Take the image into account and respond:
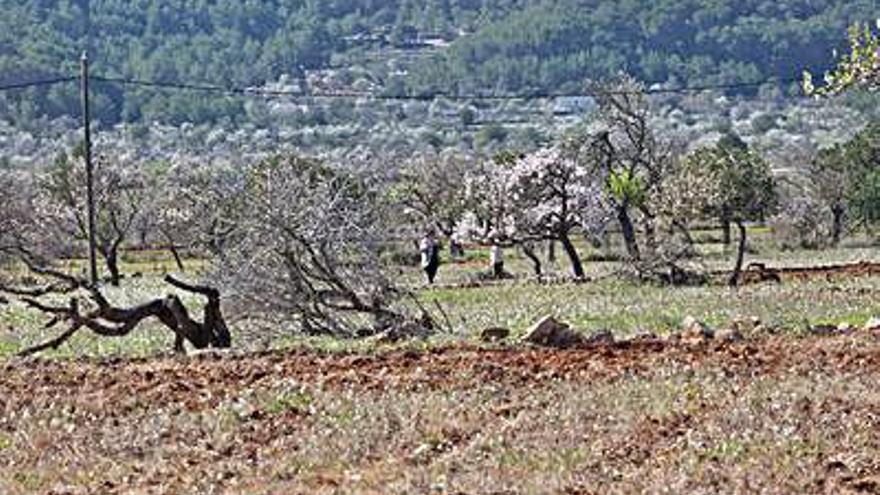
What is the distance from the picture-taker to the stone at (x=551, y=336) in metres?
17.9

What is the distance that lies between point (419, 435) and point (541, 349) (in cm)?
515

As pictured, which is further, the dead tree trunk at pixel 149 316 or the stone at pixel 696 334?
the dead tree trunk at pixel 149 316

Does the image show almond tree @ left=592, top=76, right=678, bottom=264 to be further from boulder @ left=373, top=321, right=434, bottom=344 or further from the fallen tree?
the fallen tree

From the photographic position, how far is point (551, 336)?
1800cm

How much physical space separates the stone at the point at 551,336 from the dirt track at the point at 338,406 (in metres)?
0.78

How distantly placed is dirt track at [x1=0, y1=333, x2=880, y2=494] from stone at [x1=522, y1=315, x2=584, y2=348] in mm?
782

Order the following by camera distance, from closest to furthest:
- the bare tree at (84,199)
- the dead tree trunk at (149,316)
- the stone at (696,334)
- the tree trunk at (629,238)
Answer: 1. the stone at (696,334)
2. the dead tree trunk at (149,316)
3. the tree trunk at (629,238)
4. the bare tree at (84,199)

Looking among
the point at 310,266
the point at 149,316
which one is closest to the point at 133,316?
the point at 149,316

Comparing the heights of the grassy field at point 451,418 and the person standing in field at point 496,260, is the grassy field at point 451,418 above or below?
above

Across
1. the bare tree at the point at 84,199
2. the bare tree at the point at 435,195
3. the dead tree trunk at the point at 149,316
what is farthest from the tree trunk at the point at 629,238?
the bare tree at the point at 84,199

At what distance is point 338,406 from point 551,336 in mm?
4741

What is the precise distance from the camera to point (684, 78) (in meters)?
199

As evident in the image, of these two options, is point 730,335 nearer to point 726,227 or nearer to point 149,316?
point 149,316

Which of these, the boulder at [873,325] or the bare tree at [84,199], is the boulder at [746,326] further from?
the bare tree at [84,199]
